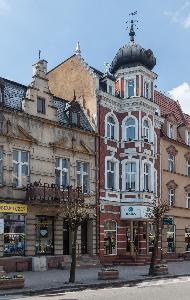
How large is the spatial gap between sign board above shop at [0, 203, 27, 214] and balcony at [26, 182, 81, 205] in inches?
20.0

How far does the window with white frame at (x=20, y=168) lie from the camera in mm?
28688

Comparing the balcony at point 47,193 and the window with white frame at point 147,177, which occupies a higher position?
the window with white frame at point 147,177

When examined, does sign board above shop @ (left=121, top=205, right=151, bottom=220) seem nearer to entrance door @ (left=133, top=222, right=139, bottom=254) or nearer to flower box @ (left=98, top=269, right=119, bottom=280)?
entrance door @ (left=133, top=222, right=139, bottom=254)

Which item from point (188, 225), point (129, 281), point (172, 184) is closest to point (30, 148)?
point (129, 281)

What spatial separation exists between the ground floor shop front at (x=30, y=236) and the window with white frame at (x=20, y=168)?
4.42ft

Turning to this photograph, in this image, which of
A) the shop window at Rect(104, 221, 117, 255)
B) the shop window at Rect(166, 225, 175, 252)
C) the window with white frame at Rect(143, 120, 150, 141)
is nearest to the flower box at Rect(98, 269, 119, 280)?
the shop window at Rect(104, 221, 117, 255)

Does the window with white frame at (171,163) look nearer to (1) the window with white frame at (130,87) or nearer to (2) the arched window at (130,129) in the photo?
(2) the arched window at (130,129)

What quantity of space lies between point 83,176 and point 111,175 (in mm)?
2930

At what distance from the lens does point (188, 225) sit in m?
43.9

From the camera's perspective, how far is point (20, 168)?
28.9m

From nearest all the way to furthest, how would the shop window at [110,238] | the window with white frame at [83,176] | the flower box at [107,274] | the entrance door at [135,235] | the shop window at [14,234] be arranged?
the flower box at [107,274] < the shop window at [14,234] < the window with white frame at [83,176] < the shop window at [110,238] < the entrance door at [135,235]

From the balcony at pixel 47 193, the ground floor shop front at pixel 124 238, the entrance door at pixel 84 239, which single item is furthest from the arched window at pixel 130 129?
the balcony at pixel 47 193

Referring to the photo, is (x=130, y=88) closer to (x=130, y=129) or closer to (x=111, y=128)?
(x=130, y=129)

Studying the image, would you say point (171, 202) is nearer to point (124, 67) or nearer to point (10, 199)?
point (124, 67)
